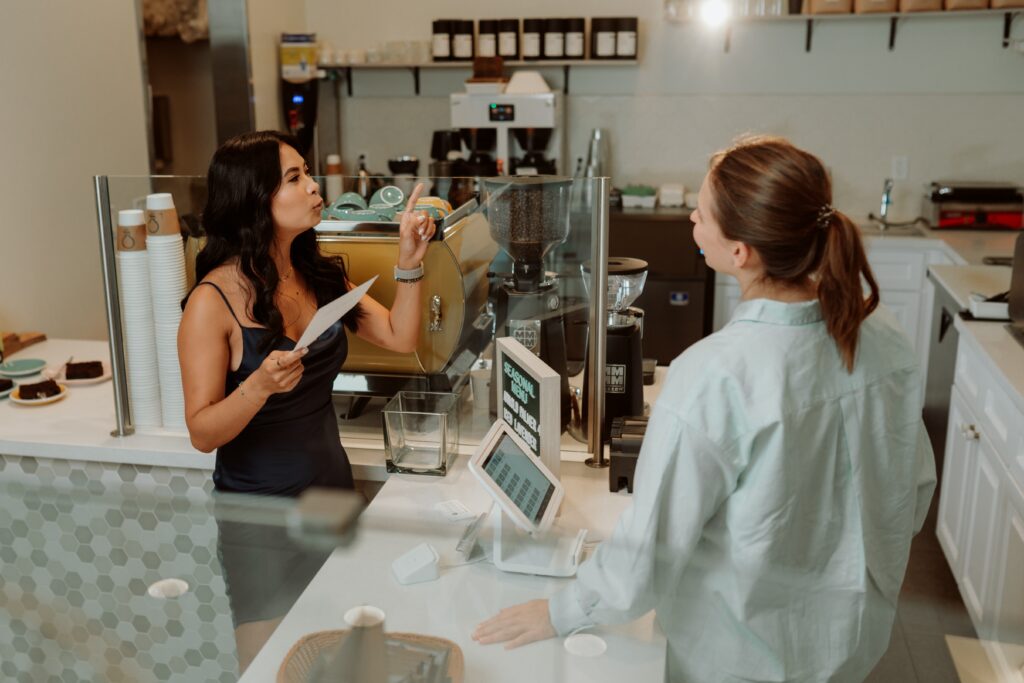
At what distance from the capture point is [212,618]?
3.34 ft

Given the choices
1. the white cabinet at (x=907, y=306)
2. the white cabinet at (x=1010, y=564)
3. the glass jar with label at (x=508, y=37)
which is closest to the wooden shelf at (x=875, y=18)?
the glass jar with label at (x=508, y=37)

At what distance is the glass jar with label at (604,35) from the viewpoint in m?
5.04

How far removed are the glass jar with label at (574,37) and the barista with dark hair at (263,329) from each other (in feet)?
10.8

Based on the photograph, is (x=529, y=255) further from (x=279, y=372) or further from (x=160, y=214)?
(x=160, y=214)

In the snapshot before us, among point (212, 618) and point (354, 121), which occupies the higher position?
point (354, 121)

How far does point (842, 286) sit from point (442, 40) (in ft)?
13.7

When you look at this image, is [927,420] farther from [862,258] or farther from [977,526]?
[862,258]

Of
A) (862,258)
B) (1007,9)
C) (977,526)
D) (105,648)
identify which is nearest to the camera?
(105,648)

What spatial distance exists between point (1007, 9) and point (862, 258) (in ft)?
13.4

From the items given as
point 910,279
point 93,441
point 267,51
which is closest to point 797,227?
point 93,441

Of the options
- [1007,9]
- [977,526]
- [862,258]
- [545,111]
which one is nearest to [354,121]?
[545,111]

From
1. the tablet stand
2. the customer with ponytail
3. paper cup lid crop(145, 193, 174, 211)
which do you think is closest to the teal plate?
paper cup lid crop(145, 193, 174, 211)

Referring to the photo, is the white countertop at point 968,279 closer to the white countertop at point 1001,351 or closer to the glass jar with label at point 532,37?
the white countertop at point 1001,351

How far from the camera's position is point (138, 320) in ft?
7.26
